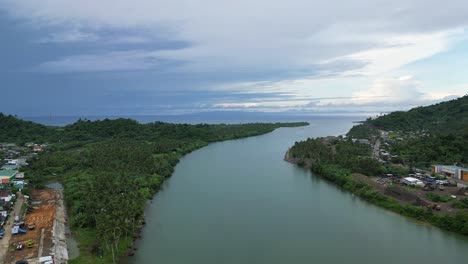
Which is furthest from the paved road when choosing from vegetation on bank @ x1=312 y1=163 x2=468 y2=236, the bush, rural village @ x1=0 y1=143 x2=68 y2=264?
the bush

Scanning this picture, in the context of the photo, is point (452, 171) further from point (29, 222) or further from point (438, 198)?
point (29, 222)

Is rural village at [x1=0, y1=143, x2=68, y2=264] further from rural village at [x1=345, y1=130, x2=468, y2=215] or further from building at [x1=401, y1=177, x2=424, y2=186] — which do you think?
building at [x1=401, y1=177, x2=424, y2=186]

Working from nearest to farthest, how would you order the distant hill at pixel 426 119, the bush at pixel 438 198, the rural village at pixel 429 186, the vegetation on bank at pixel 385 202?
the vegetation on bank at pixel 385 202
the rural village at pixel 429 186
the bush at pixel 438 198
the distant hill at pixel 426 119

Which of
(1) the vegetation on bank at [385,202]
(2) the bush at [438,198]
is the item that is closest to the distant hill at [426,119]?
(1) the vegetation on bank at [385,202]

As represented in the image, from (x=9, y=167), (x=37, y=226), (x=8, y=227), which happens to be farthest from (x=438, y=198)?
(x=9, y=167)

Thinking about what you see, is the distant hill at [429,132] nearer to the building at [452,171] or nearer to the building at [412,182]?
the building at [452,171]

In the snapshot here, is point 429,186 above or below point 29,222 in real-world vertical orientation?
above

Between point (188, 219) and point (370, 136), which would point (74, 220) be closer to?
point (188, 219)

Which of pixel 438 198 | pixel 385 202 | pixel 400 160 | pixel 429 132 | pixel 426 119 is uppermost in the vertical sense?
pixel 426 119
